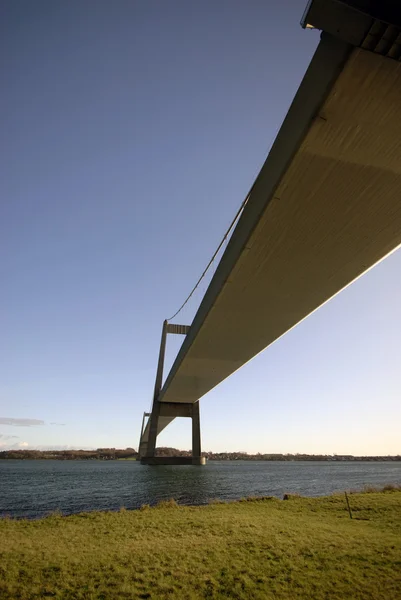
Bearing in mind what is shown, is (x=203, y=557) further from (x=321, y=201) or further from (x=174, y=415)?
(x=174, y=415)

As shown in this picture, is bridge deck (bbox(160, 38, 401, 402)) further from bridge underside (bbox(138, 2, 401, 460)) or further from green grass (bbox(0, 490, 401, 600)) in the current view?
green grass (bbox(0, 490, 401, 600))

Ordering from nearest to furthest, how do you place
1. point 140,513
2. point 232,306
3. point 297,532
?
point 297,532, point 140,513, point 232,306

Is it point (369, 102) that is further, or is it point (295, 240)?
point (295, 240)

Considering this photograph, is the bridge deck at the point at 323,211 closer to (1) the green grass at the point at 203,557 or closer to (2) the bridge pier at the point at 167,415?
(1) the green grass at the point at 203,557

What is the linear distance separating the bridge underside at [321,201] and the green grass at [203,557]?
7341 mm

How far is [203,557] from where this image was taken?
5.62 metres

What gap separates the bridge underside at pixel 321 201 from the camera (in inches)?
215

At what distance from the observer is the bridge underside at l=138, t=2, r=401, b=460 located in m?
5.46

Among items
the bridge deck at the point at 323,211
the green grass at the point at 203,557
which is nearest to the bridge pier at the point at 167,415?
the bridge deck at the point at 323,211

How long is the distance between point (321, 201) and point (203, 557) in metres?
8.35

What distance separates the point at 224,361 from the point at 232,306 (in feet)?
39.7

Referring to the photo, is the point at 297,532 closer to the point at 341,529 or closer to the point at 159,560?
the point at 341,529

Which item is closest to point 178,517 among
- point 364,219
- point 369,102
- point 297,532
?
point 297,532

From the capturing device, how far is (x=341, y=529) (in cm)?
777
